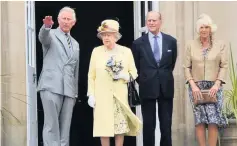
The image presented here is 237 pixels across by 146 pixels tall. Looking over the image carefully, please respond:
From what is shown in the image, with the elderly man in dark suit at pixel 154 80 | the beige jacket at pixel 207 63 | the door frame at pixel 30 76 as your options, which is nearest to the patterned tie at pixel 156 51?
the elderly man in dark suit at pixel 154 80

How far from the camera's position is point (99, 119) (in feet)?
19.6

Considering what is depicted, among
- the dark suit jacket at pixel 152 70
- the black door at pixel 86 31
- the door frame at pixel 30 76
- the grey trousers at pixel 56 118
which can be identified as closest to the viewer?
the grey trousers at pixel 56 118

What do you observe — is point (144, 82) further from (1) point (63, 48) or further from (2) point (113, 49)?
(1) point (63, 48)

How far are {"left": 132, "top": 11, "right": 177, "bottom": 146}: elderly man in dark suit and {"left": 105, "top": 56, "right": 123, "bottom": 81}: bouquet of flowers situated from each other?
29 cm

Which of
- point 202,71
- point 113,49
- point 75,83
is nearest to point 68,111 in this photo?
point 75,83

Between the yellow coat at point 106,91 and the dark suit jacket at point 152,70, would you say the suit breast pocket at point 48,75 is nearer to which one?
the yellow coat at point 106,91

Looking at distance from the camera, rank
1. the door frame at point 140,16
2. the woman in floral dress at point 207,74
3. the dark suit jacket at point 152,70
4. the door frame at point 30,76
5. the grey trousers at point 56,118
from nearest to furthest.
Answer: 1. the grey trousers at point 56,118
2. the dark suit jacket at point 152,70
3. the woman in floral dress at point 207,74
4. the door frame at point 30,76
5. the door frame at point 140,16

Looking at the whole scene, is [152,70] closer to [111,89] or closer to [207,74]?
[111,89]

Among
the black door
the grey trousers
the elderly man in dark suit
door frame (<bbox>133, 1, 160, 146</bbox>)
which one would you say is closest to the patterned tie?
the elderly man in dark suit

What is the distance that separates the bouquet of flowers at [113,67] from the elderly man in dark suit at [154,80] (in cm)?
29

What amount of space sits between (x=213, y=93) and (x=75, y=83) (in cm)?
138

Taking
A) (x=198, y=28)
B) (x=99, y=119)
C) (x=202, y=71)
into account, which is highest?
(x=198, y=28)

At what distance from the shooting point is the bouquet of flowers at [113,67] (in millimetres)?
5980

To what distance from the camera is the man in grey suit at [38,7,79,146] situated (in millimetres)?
5914
